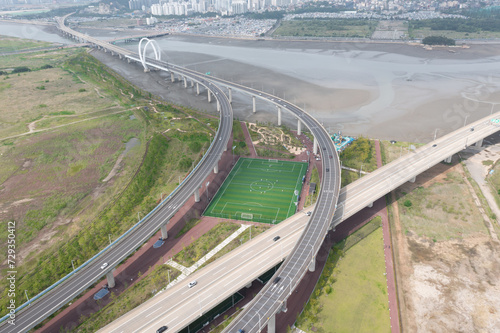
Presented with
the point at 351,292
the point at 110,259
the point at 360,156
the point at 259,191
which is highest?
the point at 360,156

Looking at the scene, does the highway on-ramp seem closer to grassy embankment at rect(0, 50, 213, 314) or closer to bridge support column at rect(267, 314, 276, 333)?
grassy embankment at rect(0, 50, 213, 314)

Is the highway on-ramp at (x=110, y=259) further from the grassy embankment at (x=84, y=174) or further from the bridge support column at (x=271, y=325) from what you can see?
the bridge support column at (x=271, y=325)

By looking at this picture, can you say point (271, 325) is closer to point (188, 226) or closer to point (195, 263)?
point (195, 263)

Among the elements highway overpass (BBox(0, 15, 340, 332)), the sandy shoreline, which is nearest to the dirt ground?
highway overpass (BBox(0, 15, 340, 332))

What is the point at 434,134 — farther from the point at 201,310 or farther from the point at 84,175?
the point at 84,175

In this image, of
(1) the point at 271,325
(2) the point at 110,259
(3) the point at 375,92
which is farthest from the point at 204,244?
(3) the point at 375,92

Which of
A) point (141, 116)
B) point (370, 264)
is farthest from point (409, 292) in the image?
point (141, 116)
